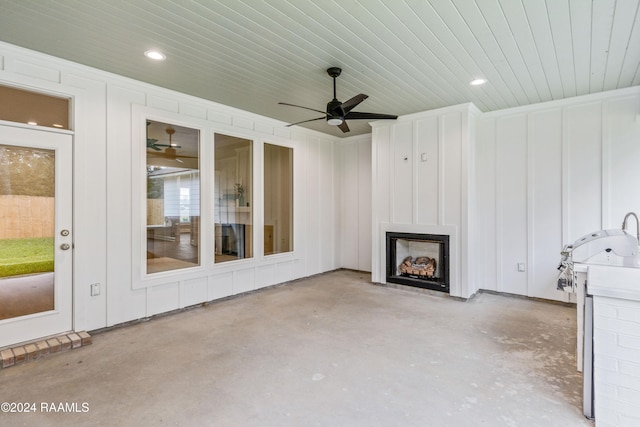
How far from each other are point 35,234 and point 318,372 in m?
2.96

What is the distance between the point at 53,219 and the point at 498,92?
17.2 feet

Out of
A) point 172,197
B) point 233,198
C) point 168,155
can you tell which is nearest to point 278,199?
point 233,198

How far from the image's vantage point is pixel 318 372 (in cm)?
256

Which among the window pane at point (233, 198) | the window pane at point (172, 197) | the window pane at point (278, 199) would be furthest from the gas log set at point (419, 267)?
the window pane at point (172, 197)

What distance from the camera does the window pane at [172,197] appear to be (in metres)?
3.85

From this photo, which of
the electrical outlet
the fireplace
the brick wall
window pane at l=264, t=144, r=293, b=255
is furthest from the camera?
window pane at l=264, t=144, r=293, b=255

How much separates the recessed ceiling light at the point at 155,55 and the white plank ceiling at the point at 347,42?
0.19 feet

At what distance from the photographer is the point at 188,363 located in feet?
8.89

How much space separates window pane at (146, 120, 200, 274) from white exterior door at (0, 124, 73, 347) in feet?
2.64

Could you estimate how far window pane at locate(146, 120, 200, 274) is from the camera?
3.85 metres

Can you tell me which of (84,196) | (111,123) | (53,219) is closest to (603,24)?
(111,123)

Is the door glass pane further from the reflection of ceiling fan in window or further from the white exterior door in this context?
the reflection of ceiling fan in window

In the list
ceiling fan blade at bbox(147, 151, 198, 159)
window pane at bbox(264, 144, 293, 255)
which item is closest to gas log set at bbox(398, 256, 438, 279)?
window pane at bbox(264, 144, 293, 255)

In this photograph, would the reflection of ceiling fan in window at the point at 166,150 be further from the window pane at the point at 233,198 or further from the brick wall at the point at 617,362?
the brick wall at the point at 617,362
